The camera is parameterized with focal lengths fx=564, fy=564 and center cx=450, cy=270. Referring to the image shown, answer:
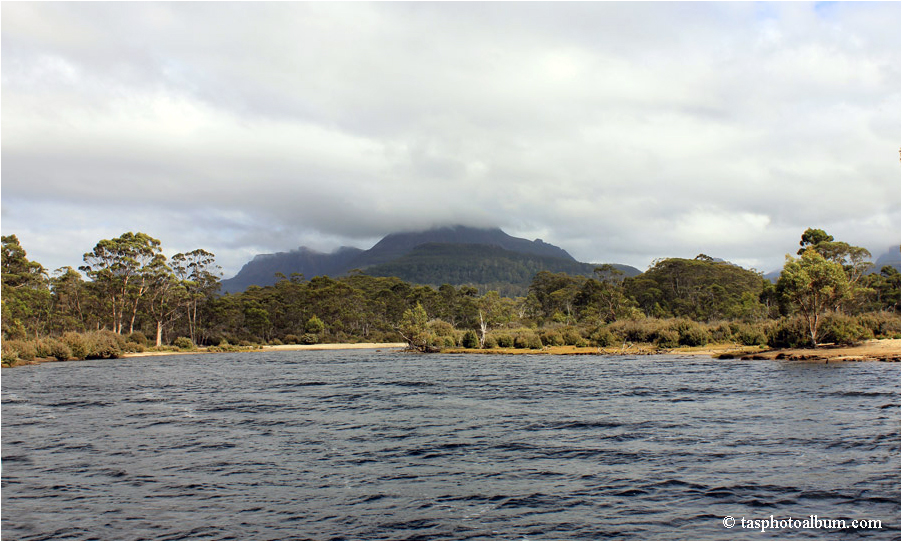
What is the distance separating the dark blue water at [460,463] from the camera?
11.6m

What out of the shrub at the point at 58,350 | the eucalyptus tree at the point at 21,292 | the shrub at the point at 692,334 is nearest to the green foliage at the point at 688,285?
the shrub at the point at 692,334

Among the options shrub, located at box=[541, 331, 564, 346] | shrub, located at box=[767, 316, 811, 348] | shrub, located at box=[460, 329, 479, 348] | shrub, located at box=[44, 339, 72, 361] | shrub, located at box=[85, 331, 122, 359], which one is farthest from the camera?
shrub, located at box=[460, 329, 479, 348]

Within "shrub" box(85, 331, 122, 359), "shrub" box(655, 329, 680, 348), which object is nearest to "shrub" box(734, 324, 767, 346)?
"shrub" box(655, 329, 680, 348)

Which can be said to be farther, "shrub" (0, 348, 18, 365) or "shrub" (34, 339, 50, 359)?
"shrub" (34, 339, 50, 359)

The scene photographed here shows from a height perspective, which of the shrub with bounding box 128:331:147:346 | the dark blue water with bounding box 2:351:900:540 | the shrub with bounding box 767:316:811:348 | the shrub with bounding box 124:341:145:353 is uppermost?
the shrub with bounding box 767:316:811:348

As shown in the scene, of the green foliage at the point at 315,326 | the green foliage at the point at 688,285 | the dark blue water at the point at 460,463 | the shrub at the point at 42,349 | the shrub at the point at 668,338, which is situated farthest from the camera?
the green foliage at the point at 315,326

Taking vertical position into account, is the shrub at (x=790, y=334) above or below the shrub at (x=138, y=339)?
above

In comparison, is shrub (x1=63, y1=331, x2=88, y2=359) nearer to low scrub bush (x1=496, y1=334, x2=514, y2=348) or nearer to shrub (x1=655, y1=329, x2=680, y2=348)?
low scrub bush (x1=496, y1=334, x2=514, y2=348)

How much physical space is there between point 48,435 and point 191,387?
1752 centimetres

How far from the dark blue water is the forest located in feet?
102

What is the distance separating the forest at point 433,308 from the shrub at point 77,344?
0.14 metres

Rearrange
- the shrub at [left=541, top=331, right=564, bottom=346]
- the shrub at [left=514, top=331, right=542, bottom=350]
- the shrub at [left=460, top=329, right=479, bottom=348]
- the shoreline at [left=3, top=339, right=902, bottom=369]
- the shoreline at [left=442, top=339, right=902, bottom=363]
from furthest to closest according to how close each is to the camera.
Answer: the shrub at [left=460, top=329, right=479, bottom=348] < the shrub at [left=541, top=331, right=564, bottom=346] < the shrub at [left=514, top=331, right=542, bottom=350] < the shoreline at [left=3, top=339, right=902, bottom=369] < the shoreline at [left=442, top=339, right=902, bottom=363]

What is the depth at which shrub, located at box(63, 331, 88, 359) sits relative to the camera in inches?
2933

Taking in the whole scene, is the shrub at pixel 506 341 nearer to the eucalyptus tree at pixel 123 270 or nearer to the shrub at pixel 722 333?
the shrub at pixel 722 333
